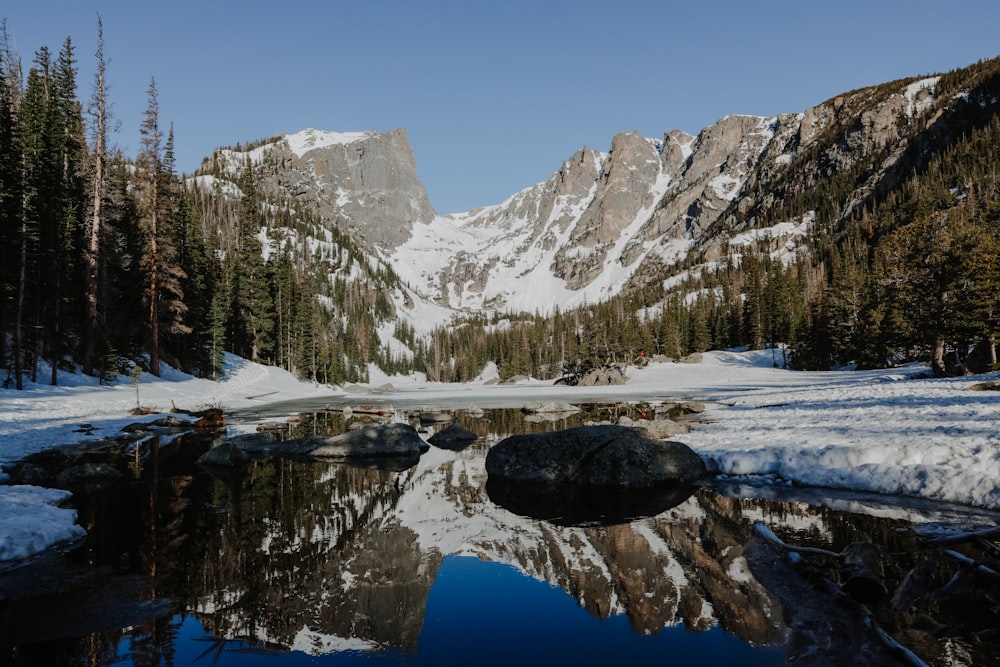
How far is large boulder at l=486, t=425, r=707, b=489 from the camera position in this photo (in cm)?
1259

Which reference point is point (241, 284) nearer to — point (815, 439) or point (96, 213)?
point (96, 213)

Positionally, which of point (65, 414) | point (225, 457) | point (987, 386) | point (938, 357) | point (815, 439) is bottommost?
point (815, 439)

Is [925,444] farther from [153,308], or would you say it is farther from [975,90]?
[975,90]

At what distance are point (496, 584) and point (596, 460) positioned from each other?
6.67m

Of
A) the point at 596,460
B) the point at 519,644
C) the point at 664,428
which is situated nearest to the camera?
the point at 519,644

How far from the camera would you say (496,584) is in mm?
7027

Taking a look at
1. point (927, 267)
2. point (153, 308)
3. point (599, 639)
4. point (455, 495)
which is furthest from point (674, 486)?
point (153, 308)

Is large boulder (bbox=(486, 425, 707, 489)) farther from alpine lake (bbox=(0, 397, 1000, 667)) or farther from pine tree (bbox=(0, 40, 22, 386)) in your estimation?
pine tree (bbox=(0, 40, 22, 386))

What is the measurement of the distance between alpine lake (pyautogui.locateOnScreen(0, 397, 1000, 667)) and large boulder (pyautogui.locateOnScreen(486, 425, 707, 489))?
1180 millimetres

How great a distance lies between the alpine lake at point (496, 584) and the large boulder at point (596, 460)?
1.18 meters

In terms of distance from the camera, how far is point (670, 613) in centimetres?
586

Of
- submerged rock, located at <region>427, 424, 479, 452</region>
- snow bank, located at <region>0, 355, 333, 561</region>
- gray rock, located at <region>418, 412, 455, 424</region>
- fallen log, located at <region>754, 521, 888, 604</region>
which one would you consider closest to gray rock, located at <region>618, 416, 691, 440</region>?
submerged rock, located at <region>427, 424, 479, 452</region>

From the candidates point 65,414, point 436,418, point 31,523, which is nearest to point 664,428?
point 436,418

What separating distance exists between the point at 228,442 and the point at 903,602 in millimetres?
17777
